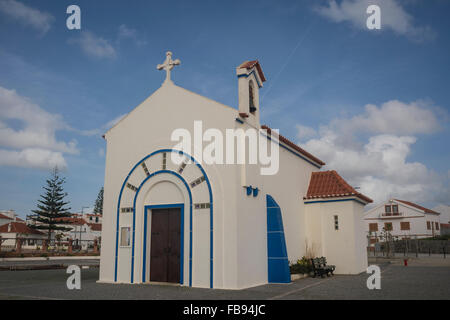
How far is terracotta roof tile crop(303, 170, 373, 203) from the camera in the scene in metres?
18.8

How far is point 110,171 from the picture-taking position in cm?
1634

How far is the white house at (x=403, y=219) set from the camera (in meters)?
57.3

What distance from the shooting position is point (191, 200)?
549 inches

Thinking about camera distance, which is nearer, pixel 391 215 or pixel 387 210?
pixel 391 215

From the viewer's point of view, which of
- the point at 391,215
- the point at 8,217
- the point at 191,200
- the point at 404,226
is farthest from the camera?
the point at 8,217

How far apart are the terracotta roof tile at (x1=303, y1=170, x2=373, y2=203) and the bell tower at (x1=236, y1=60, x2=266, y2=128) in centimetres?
629

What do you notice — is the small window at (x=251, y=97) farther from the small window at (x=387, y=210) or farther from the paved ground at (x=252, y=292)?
the small window at (x=387, y=210)

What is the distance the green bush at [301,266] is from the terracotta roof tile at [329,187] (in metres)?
3.51

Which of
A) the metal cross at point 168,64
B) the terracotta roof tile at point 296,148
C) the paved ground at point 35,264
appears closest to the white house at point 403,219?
the terracotta roof tile at point 296,148

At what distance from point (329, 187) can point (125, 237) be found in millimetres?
10673

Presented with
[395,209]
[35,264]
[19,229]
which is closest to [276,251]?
[35,264]

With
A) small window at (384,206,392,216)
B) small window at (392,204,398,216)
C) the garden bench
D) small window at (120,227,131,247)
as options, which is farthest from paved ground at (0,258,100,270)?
small window at (392,204,398,216)

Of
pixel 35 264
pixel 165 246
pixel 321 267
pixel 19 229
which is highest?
pixel 19 229

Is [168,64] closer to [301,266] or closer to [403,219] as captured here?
[301,266]
